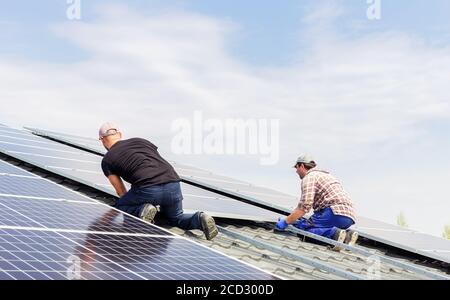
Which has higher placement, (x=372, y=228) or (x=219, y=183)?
(x=219, y=183)

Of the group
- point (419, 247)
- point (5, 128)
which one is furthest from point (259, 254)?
point (5, 128)

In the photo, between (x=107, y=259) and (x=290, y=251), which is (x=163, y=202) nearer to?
(x=290, y=251)

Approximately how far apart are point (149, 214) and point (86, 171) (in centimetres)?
317

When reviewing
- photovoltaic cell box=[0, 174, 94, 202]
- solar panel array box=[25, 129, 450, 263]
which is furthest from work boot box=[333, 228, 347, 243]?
photovoltaic cell box=[0, 174, 94, 202]

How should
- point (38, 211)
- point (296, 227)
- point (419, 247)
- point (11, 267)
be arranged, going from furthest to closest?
point (419, 247) → point (296, 227) → point (38, 211) → point (11, 267)

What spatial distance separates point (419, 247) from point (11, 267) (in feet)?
28.6

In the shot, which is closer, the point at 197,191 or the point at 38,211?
the point at 38,211

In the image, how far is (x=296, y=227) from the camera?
35.7ft

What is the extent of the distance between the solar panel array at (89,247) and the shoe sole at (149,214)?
0.26 m

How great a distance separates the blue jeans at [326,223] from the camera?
33.7 ft

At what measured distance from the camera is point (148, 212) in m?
8.11

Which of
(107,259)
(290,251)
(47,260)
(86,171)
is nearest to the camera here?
(47,260)

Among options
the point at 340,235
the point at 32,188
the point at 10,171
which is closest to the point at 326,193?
the point at 340,235
